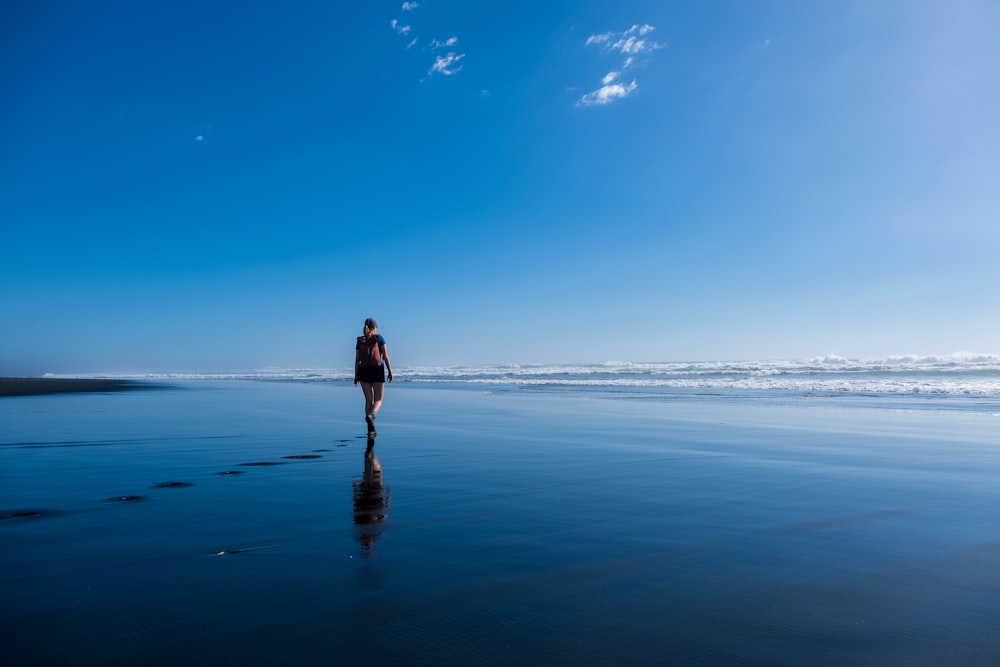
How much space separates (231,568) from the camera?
10.2 feet

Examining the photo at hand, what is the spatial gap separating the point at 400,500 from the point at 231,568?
1868 millimetres

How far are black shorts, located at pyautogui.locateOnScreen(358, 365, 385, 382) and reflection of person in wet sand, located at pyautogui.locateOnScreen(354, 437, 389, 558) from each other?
348cm

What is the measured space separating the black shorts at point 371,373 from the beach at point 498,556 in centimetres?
260

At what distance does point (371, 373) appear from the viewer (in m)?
10.1

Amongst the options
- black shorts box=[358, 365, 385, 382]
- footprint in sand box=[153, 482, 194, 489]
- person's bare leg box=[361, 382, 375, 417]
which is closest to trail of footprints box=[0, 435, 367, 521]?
footprint in sand box=[153, 482, 194, 489]

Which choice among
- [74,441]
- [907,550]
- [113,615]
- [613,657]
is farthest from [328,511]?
[74,441]

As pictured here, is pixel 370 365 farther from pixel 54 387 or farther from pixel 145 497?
pixel 54 387

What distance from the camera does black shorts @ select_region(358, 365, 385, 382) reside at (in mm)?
10102

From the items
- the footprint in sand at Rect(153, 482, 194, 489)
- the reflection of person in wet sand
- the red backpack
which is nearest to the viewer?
the reflection of person in wet sand

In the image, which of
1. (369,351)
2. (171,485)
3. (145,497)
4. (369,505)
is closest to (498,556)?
(369,505)

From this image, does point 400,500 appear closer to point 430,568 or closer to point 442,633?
point 430,568

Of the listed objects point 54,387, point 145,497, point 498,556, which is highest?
point 54,387

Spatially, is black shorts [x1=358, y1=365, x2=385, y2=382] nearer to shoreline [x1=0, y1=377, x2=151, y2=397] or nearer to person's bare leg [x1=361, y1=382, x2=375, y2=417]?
person's bare leg [x1=361, y1=382, x2=375, y2=417]

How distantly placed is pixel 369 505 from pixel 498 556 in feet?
5.43
